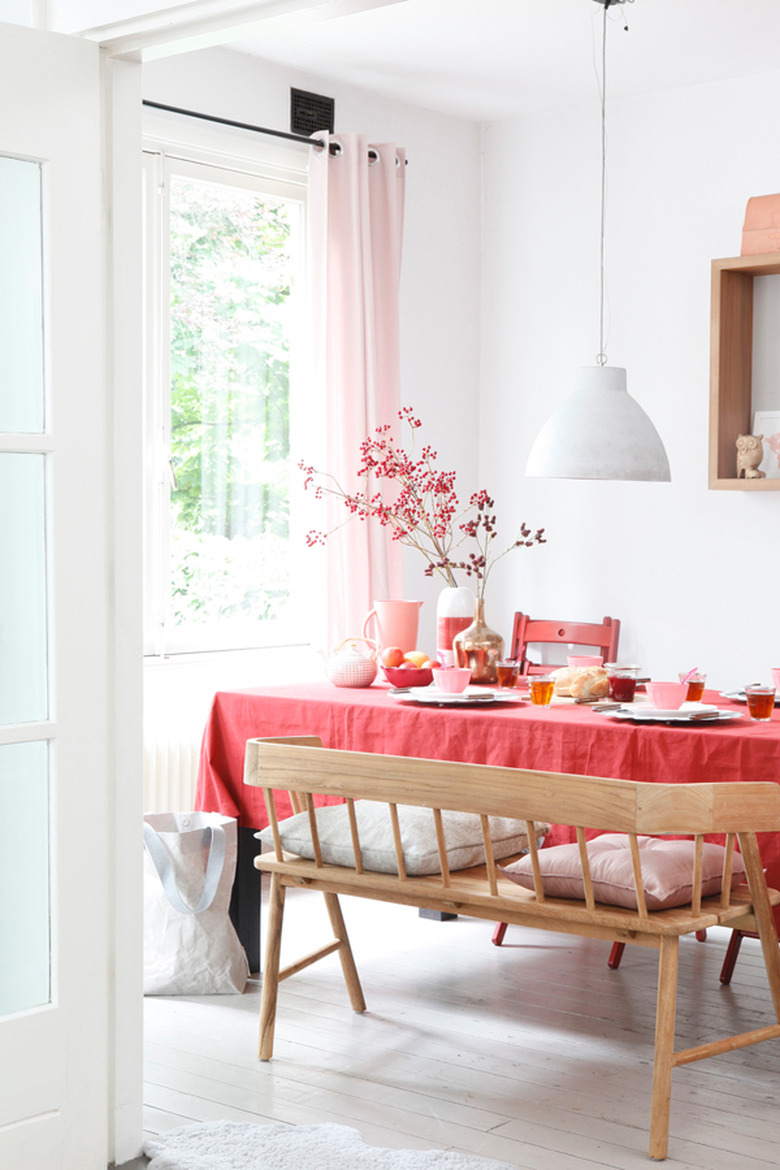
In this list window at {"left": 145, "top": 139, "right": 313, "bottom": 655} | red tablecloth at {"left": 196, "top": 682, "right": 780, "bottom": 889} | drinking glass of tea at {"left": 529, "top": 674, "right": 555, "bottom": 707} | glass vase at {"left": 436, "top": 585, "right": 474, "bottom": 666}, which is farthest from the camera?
window at {"left": 145, "top": 139, "right": 313, "bottom": 655}

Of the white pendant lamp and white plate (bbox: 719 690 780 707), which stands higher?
the white pendant lamp

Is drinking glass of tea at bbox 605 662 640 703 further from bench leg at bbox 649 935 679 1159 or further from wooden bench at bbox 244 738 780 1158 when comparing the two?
bench leg at bbox 649 935 679 1159

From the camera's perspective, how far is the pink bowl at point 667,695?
3139 mm

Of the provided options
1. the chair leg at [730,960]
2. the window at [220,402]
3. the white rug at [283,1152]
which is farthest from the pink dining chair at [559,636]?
the white rug at [283,1152]

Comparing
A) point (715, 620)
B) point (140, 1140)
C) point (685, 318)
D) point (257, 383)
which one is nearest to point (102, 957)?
point (140, 1140)

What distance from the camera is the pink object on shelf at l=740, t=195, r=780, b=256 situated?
4520 millimetres

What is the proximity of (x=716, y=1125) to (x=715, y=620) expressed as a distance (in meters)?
2.54

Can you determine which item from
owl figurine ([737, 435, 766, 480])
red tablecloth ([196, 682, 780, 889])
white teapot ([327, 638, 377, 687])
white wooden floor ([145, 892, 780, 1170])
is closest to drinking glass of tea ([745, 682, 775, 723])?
red tablecloth ([196, 682, 780, 889])

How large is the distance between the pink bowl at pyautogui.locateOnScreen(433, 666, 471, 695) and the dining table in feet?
0.16

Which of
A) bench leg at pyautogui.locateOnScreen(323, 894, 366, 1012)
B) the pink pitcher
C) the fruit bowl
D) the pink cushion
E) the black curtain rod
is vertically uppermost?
the black curtain rod

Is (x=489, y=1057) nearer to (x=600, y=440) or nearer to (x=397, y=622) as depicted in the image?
(x=397, y=622)

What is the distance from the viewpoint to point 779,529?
4730mm

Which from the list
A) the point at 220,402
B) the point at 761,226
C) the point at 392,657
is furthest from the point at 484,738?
the point at 761,226

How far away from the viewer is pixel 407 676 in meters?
3.66
